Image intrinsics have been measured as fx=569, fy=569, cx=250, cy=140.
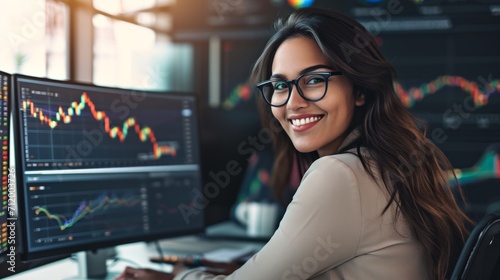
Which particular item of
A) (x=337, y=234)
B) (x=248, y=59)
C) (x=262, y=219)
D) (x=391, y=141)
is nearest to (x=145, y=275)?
(x=337, y=234)

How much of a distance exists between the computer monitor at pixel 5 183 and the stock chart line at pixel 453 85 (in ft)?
6.08

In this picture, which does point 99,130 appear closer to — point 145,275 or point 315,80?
point 145,275

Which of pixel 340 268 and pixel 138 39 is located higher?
pixel 138 39

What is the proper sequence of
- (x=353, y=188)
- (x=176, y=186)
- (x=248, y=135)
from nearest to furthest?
(x=353, y=188), (x=176, y=186), (x=248, y=135)

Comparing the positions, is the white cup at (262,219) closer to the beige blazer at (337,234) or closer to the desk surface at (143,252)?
the desk surface at (143,252)

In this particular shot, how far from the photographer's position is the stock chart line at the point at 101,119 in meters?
1.31

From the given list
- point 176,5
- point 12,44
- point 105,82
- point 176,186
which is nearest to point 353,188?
point 176,186

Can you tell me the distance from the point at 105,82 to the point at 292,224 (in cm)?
146

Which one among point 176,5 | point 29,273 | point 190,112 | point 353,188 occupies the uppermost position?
point 176,5

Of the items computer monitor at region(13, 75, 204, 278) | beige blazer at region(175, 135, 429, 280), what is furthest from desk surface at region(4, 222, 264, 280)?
beige blazer at region(175, 135, 429, 280)

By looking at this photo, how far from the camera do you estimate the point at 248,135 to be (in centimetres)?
255

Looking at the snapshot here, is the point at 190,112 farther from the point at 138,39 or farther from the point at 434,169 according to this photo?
the point at 138,39

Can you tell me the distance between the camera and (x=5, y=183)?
121cm

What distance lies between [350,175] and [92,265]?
0.79 meters
